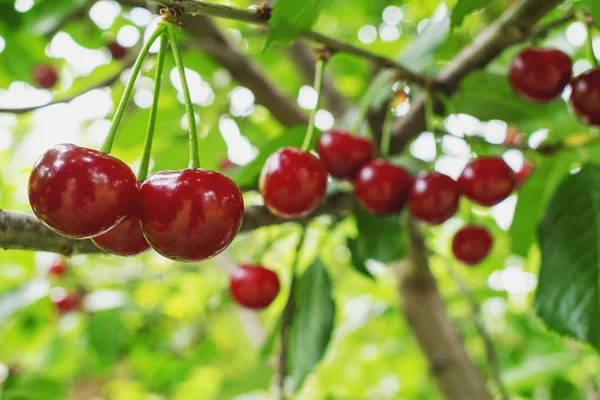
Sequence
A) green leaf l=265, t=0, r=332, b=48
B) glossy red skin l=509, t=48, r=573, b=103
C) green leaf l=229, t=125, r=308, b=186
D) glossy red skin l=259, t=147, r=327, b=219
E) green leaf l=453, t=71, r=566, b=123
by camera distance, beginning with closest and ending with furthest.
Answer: green leaf l=265, t=0, r=332, b=48 < glossy red skin l=259, t=147, r=327, b=219 < glossy red skin l=509, t=48, r=573, b=103 < green leaf l=229, t=125, r=308, b=186 < green leaf l=453, t=71, r=566, b=123

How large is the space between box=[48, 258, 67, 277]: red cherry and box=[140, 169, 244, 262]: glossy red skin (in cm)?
194

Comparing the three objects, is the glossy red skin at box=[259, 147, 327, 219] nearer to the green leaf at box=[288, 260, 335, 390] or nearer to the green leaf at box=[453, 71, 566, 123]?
the green leaf at box=[288, 260, 335, 390]

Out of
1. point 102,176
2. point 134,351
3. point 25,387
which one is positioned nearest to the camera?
point 102,176

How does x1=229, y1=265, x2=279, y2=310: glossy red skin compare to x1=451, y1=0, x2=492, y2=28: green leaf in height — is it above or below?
below

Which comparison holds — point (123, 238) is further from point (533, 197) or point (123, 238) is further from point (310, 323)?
point (533, 197)

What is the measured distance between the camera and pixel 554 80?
0.95m

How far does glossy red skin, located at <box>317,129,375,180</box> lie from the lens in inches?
41.2

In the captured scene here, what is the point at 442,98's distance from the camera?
1155 millimetres

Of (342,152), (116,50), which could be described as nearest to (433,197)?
(342,152)

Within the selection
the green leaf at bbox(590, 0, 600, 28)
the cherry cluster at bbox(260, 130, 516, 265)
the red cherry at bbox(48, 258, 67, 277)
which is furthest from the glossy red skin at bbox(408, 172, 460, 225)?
the red cherry at bbox(48, 258, 67, 277)

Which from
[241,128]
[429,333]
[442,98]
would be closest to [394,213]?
[442,98]

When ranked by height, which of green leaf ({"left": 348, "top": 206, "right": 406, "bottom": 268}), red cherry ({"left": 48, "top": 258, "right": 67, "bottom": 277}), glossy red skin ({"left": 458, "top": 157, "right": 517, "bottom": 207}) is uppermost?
glossy red skin ({"left": 458, "top": 157, "right": 517, "bottom": 207})

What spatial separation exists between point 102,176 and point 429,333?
1343 millimetres

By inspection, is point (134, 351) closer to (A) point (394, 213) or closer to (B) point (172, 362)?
(B) point (172, 362)
